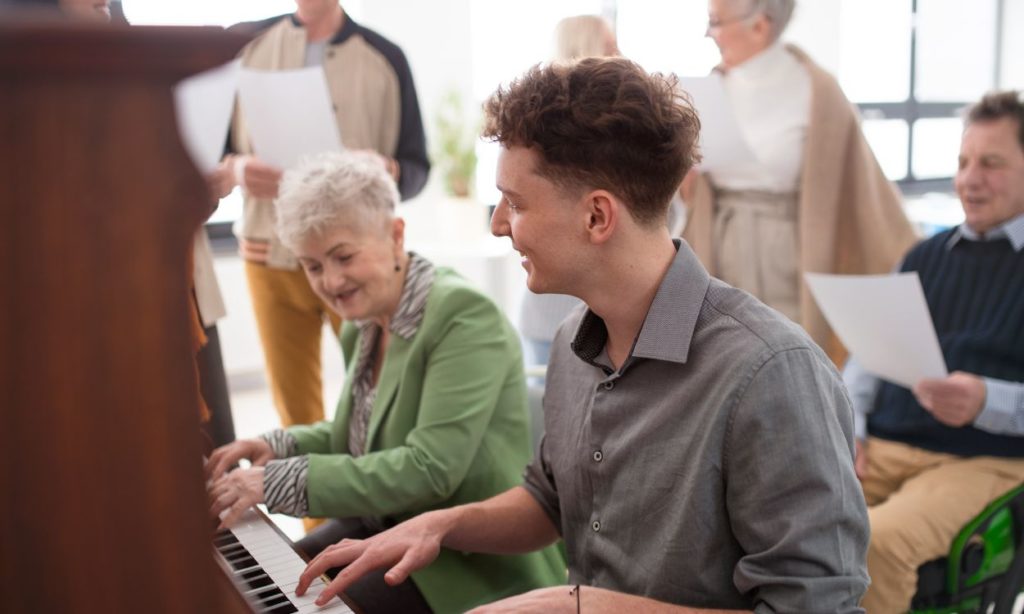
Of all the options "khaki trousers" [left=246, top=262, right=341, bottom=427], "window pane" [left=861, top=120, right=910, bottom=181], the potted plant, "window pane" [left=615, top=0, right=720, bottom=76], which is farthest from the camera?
"window pane" [left=861, top=120, right=910, bottom=181]

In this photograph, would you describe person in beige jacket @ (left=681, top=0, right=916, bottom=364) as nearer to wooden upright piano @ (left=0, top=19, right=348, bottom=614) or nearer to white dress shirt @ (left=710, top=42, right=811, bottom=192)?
white dress shirt @ (left=710, top=42, right=811, bottom=192)

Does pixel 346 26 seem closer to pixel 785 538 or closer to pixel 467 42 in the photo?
pixel 785 538

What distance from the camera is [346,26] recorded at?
108 inches

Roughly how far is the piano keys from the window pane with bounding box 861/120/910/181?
263 inches

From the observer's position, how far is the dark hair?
211 centimetres

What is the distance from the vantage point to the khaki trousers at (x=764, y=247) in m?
2.38

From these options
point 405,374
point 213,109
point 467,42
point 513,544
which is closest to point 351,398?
point 405,374

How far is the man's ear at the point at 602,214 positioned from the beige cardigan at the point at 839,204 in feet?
4.01

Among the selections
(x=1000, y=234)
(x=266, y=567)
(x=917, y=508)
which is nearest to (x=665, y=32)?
(x=1000, y=234)

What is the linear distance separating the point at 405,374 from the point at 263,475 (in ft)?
1.06

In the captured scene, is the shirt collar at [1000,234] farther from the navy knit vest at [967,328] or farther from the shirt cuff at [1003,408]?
the shirt cuff at [1003,408]

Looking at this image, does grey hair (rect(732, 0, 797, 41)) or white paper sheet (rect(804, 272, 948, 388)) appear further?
grey hair (rect(732, 0, 797, 41))

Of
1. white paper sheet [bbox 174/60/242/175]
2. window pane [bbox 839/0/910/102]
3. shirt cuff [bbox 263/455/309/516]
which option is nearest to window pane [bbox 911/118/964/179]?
window pane [bbox 839/0/910/102]

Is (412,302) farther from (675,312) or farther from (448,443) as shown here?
(675,312)
